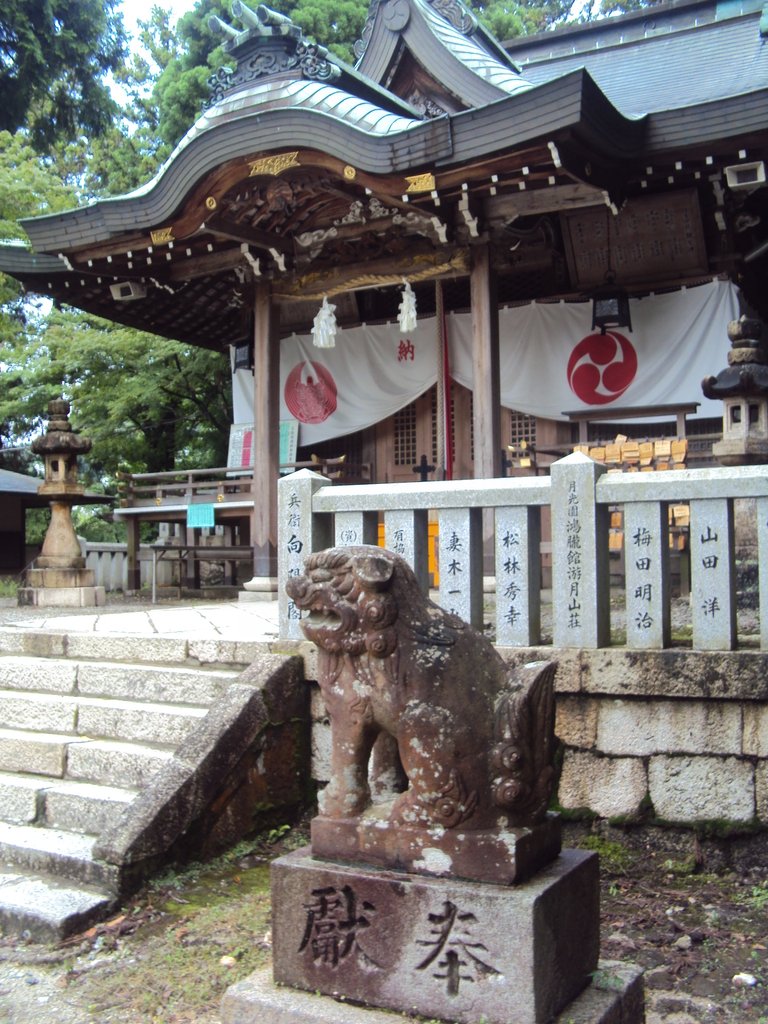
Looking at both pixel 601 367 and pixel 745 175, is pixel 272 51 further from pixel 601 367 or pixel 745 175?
pixel 601 367

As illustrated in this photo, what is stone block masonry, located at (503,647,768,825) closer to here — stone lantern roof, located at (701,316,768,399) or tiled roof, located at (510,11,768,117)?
stone lantern roof, located at (701,316,768,399)

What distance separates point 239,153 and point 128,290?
315cm

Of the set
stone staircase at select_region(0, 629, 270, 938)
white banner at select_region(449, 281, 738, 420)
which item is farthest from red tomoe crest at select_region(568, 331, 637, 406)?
stone staircase at select_region(0, 629, 270, 938)

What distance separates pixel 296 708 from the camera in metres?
5.27

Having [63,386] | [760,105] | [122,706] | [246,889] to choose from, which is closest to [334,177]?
[760,105]

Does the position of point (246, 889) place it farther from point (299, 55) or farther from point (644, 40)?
point (644, 40)

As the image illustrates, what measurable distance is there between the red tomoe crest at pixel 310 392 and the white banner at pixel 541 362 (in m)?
0.01

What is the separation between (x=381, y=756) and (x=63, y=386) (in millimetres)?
16488

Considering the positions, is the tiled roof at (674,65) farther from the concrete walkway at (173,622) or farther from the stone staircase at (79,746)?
the stone staircase at (79,746)

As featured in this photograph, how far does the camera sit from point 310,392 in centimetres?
1324

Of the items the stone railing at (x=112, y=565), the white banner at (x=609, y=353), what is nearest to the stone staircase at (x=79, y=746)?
the white banner at (x=609, y=353)

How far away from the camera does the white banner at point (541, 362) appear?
10.7 meters

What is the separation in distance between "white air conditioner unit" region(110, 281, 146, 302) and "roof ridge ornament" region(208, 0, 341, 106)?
2.81 metres

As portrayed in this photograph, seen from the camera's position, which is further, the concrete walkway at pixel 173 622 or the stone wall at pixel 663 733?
the concrete walkway at pixel 173 622
